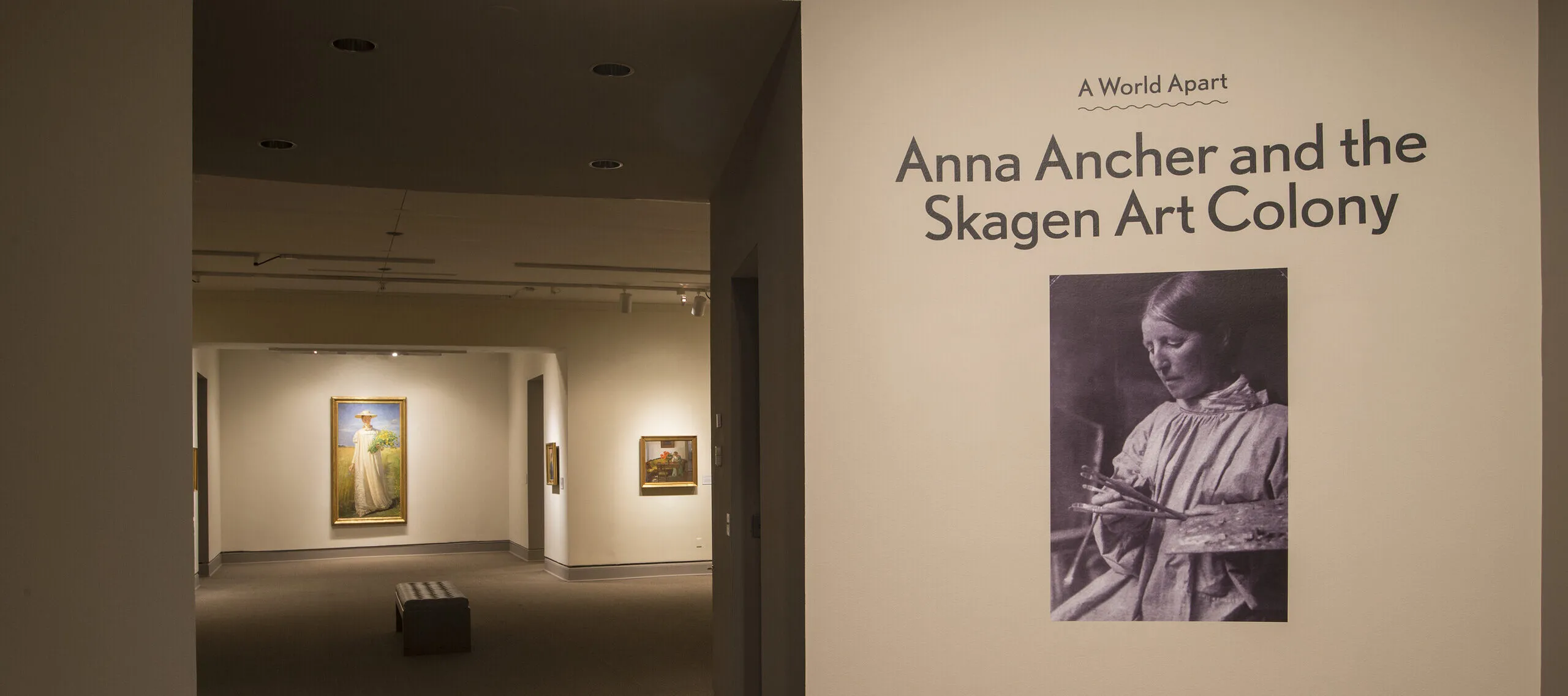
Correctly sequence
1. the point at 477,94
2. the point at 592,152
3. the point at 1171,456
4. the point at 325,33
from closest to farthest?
the point at 1171,456
the point at 325,33
the point at 477,94
the point at 592,152

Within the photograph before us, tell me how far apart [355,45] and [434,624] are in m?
7.03

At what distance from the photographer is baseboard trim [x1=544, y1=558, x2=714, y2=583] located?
1588 cm

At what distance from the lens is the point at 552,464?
1717cm

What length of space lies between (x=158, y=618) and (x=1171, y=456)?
2.68 m

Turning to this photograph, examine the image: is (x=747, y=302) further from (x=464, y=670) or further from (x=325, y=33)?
(x=464, y=670)

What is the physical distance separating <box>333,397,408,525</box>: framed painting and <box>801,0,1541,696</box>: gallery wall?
1753 cm

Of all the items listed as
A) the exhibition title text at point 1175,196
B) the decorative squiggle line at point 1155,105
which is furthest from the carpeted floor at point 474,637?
the decorative squiggle line at point 1155,105

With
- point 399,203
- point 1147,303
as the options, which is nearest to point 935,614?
point 1147,303

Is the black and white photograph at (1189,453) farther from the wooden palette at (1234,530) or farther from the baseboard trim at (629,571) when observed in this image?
the baseboard trim at (629,571)

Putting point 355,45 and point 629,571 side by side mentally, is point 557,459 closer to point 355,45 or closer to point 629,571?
point 629,571

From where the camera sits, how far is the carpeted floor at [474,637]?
30.0ft

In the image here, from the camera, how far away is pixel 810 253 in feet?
12.2

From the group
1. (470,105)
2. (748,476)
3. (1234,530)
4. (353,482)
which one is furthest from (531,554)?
(1234,530)

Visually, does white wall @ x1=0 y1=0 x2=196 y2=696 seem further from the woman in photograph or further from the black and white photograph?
the woman in photograph
